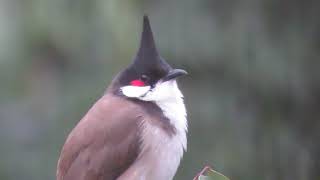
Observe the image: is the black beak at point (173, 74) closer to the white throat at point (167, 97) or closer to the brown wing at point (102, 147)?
the white throat at point (167, 97)

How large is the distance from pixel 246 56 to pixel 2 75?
128 cm

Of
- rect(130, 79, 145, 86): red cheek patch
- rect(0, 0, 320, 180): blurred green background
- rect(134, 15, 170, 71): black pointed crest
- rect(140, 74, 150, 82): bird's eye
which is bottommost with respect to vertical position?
rect(0, 0, 320, 180): blurred green background

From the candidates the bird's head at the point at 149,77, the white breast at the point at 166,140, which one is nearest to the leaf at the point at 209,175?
the white breast at the point at 166,140

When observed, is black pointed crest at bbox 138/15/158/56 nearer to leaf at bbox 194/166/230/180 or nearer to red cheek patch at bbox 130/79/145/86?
red cheek patch at bbox 130/79/145/86

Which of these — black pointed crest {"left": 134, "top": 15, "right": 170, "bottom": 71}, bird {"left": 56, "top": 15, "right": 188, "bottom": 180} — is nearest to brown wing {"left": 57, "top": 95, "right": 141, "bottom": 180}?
bird {"left": 56, "top": 15, "right": 188, "bottom": 180}

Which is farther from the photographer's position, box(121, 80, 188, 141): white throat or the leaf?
box(121, 80, 188, 141): white throat

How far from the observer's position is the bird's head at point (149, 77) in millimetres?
4797

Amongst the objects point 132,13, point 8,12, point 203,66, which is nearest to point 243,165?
point 203,66

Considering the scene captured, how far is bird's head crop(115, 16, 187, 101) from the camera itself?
4.80 metres

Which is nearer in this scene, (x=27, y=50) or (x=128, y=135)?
(x=128, y=135)

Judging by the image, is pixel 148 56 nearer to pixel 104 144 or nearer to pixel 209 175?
pixel 104 144

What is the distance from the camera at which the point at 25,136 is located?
6.44m

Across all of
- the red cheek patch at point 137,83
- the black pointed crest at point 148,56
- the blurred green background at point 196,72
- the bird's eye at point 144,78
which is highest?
the black pointed crest at point 148,56

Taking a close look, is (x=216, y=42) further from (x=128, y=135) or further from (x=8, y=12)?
(x=128, y=135)
